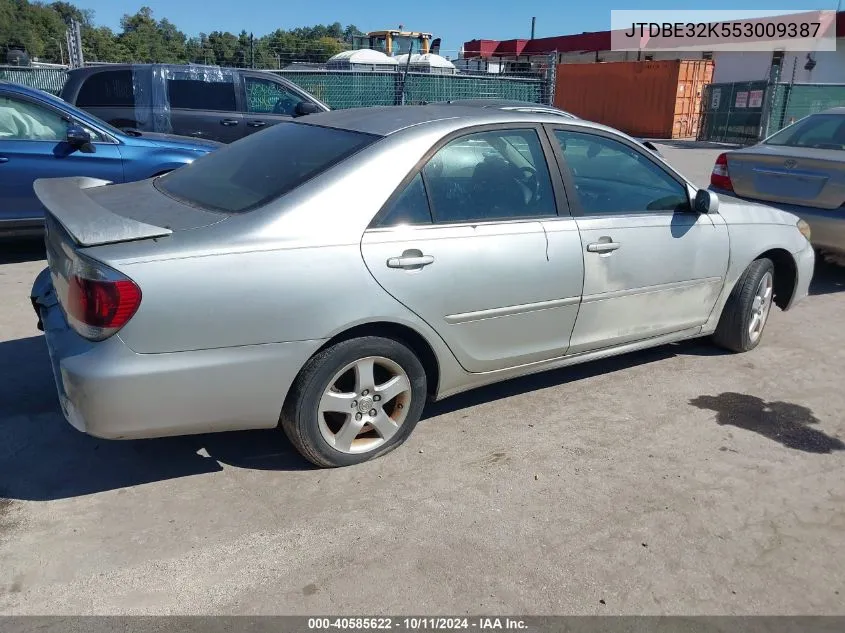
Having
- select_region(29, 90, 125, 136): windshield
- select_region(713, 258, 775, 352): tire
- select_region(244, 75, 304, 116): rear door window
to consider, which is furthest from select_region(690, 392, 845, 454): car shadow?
select_region(244, 75, 304, 116): rear door window

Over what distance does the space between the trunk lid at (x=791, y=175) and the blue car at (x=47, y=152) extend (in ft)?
16.7

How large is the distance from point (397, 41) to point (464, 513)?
32261mm

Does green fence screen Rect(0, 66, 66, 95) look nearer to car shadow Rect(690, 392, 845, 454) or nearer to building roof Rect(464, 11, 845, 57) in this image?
car shadow Rect(690, 392, 845, 454)

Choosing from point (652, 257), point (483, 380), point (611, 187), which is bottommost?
point (483, 380)

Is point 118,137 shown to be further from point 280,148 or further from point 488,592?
point 488,592

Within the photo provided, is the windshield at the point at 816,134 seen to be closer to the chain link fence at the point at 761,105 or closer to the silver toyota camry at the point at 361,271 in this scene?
the silver toyota camry at the point at 361,271

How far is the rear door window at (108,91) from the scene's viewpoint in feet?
29.7

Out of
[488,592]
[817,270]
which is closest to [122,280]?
[488,592]

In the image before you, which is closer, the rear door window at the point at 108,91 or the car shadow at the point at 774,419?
the car shadow at the point at 774,419

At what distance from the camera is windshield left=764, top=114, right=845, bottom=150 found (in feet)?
22.4

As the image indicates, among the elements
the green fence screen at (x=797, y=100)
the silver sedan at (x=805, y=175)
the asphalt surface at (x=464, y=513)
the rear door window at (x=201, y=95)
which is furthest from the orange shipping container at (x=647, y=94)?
the asphalt surface at (x=464, y=513)

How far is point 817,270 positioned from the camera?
752cm

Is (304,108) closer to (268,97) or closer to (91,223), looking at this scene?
(268,97)

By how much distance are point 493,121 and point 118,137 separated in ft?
15.2
